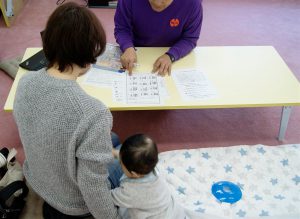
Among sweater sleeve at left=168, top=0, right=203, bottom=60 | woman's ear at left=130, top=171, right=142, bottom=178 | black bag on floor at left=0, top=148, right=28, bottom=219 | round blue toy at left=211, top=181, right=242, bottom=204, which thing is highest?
sweater sleeve at left=168, top=0, right=203, bottom=60

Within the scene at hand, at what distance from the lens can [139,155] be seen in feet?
3.55

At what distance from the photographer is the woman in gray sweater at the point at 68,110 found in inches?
35.9

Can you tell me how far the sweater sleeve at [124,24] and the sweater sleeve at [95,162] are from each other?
101 centimetres

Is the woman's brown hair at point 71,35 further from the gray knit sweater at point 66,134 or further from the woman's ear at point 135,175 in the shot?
the woman's ear at point 135,175

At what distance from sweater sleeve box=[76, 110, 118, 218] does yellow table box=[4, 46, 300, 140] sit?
1.87 ft

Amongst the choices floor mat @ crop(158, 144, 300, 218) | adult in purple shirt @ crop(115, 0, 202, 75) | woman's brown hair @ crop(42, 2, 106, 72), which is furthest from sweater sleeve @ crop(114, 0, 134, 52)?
woman's brown hair @ crop(42, 2, 106, 72)

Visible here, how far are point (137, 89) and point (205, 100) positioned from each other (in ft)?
1.14

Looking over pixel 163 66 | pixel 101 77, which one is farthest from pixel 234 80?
pixel 101 77

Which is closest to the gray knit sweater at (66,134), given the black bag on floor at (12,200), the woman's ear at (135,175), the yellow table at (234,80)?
the woman's ear at (135,175)

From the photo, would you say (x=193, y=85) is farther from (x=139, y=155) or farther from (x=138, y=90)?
(x=139, y=155)

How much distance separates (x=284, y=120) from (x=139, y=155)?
1.17 meters

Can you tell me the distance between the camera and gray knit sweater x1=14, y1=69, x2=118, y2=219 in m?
0.92

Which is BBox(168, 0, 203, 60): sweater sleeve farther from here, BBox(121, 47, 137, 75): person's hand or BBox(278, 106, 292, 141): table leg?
BBox(278, 106, 292, 141): table leg

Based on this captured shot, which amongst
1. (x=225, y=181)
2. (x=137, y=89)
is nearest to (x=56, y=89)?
(x=137, y=89)
